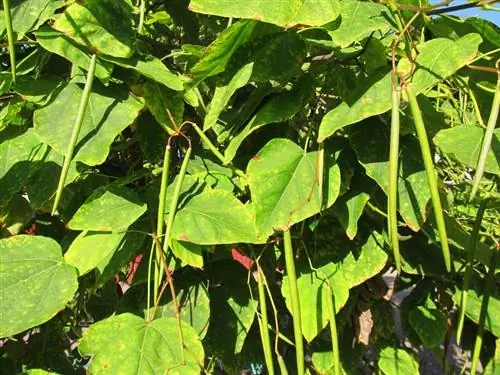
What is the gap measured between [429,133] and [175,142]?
1.06 ft

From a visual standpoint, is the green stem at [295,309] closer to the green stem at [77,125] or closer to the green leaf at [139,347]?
the green leaf at [139,347]

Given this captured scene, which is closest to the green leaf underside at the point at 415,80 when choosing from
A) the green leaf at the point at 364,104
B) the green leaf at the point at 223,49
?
the green leaf at the point at 364,104

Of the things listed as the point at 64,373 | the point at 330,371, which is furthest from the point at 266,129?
the point at 64,373

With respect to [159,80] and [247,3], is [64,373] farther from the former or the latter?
[247,3]

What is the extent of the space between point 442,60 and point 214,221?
11.2 inches

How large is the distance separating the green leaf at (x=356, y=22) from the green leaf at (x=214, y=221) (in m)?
0.21

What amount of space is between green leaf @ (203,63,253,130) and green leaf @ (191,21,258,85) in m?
0.02

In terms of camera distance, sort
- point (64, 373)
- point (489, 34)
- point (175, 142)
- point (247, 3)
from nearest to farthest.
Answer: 1. point (247, 3)
2. point (489, 34)
3. point (175, 142)
4. point (64, 373)

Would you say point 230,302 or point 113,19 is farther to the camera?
point 230,302

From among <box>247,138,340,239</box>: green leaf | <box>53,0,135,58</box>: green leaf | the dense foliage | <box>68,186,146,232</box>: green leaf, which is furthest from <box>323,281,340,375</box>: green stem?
<box>53,0,135,58</box>: green leaf

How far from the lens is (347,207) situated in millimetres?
697

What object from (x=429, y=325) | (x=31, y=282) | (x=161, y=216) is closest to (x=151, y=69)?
(x=161, y=216)

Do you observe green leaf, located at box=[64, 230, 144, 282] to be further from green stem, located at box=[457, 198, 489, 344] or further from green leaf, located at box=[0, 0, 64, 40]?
green stem, located at box=[457, 198, 489, 344]

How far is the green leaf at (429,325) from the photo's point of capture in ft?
2.90
